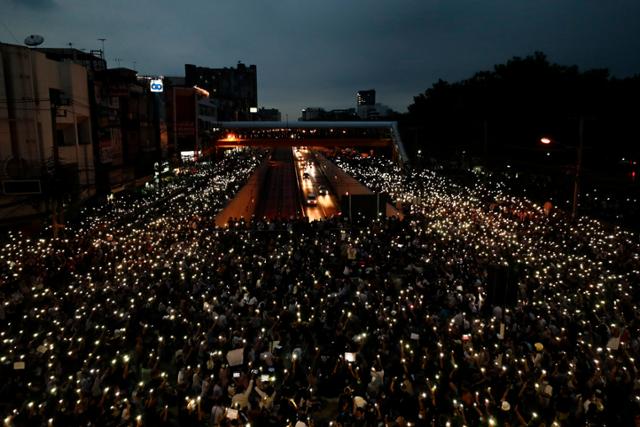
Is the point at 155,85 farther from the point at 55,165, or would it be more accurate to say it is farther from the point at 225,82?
the point at 225,82

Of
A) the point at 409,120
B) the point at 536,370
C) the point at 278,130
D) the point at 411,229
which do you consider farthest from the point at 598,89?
the point at 278,130

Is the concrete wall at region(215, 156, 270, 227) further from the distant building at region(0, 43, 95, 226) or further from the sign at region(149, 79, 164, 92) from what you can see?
the sign at region(149, 79, 164, 92)

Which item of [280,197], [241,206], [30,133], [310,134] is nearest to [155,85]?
[280,197]

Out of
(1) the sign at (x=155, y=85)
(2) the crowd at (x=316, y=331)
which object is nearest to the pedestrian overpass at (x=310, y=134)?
(1) the sign at (x=155, y=85)

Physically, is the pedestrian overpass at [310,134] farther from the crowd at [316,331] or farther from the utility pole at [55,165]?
the crowd at [316,331]

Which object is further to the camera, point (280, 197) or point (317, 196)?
point (280, 197)
